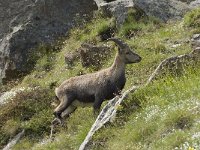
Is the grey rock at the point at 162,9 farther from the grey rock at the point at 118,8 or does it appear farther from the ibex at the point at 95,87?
the ibex at the point at 95,87

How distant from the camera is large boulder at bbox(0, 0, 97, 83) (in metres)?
24.3

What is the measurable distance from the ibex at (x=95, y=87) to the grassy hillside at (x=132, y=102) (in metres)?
0.44

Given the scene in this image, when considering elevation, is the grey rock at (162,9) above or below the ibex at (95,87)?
below

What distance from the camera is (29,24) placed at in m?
24.6

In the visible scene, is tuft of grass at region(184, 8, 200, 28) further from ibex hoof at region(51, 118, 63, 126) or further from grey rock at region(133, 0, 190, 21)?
ibex hoof at region(51, 118, 63, 126)

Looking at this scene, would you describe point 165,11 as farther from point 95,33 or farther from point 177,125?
point 177,125

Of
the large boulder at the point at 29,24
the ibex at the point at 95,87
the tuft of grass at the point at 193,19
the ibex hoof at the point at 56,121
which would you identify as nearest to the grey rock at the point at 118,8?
the large boulder at the point at 29,24

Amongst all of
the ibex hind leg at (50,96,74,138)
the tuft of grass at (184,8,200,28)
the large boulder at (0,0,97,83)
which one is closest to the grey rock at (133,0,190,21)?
the tuft of grass at (184,8,200,28)

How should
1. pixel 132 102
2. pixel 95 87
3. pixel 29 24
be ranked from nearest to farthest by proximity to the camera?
pixel 132 102 < pixel 95 87 < pixel 29 24

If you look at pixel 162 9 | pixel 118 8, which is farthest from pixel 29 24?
pixel 162 9

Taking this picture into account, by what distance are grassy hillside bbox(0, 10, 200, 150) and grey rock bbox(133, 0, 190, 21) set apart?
46 cm

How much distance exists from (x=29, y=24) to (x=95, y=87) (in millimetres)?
9264

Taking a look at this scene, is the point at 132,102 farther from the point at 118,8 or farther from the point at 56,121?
the point at 118,8

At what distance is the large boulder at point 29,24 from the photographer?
24.3m
